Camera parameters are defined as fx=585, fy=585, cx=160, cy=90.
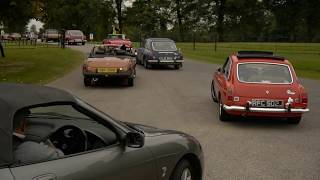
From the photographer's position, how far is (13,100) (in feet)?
13.8

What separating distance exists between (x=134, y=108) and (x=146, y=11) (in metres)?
73.5

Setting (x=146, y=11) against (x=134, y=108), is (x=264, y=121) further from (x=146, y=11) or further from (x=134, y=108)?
(x=146, y=11)

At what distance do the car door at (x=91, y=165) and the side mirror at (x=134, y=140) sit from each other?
44 millimetres

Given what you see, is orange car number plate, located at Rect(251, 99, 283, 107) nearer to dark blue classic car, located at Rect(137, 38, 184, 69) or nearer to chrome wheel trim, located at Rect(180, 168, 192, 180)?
chrome wheel trim, located at Rect(180, 168, 192, 180)

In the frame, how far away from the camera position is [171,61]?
28062mm

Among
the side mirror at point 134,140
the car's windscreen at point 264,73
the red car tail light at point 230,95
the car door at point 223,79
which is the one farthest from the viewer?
the car door at point 223,79

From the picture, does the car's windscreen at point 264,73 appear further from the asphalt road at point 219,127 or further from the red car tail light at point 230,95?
the asphalt road at point 219,127

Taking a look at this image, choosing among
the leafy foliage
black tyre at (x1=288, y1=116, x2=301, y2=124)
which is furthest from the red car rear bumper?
the leafy foliage

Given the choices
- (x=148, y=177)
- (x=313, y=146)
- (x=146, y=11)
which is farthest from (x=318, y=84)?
(x=146, y=11)

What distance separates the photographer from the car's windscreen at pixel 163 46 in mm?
28905

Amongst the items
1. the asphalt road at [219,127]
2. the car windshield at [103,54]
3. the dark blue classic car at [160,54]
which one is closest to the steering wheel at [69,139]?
the asphalt road at [219,127]

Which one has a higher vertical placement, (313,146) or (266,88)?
(266,88)

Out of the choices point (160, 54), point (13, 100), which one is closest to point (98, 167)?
point (13, 100)

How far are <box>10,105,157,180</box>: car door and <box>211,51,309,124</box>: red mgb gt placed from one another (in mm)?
6677
